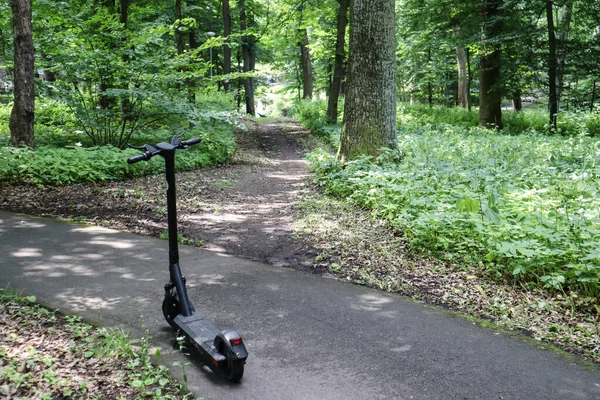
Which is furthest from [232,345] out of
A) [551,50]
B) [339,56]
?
[339,56]

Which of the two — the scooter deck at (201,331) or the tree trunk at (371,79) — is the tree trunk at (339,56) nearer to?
the tree trunk at (371,79)

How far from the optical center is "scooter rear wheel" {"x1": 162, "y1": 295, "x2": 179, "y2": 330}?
3631 mm

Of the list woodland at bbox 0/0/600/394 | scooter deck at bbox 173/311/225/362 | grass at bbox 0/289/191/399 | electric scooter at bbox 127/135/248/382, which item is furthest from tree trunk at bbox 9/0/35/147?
scooter deck at bbox 173/311/225/362

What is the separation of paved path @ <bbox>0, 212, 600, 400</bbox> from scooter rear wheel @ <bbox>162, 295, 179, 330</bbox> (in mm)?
150

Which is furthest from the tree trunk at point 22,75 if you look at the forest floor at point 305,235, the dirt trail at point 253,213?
the dirt trail at point 253,213

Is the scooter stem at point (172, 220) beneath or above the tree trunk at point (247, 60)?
beneath

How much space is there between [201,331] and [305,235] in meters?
3.46

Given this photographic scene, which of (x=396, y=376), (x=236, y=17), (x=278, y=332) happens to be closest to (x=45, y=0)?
(x=278, y=332)

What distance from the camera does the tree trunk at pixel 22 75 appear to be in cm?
905

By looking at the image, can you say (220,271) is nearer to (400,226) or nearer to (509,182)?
(400,226)

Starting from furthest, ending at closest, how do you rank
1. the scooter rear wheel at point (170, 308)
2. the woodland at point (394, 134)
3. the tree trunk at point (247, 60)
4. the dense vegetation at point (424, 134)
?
the tree trunk at point (247, 60), the dense vegetation at point (424, 134), the woodland at point (394, 134), the scooter rear wheel at point (170, 308)

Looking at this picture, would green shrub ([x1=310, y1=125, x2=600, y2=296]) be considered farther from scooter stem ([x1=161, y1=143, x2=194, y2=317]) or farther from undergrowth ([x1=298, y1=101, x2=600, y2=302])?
scooter stem ([x1=161, y1=143, x2=194, y2=317])

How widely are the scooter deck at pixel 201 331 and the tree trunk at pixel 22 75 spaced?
8.24 metres

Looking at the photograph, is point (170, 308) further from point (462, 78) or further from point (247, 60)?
point (247, 60)
